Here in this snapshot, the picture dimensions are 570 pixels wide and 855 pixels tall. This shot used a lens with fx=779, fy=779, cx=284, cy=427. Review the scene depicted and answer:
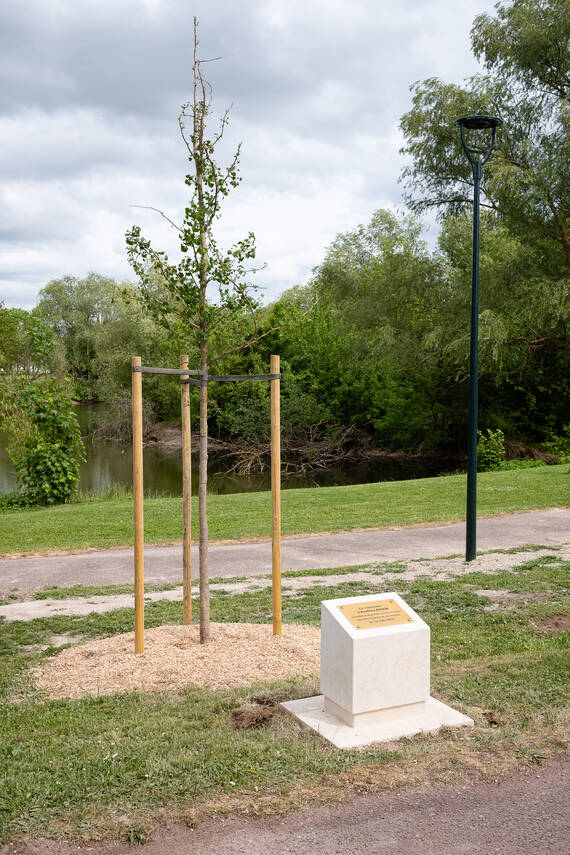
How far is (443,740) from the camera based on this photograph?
4.44 meters

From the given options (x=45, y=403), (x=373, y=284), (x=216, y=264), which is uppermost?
(x=373, y=284)

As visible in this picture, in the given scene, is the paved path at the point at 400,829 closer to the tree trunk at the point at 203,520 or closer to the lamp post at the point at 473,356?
the tree trunk at the point at 203,520

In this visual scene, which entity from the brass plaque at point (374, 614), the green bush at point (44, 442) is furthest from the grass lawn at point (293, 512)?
the brass plaque at point (374, 614)

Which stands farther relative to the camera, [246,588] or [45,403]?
[45,403]

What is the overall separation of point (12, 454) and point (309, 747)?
16.5m

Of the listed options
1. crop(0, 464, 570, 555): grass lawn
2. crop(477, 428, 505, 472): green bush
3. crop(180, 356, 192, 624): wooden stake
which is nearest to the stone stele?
crop(180, 356, 192, 624): wooden stake

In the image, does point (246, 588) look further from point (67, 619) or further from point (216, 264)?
point (216, 264)

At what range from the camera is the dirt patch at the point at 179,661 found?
5742 millimetres

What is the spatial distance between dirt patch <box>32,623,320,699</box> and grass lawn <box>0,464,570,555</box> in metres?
6.26

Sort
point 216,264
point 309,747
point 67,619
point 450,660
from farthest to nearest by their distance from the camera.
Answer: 1. point 67,619
2. point 216,264
3. point 450,660
4. point 309,747

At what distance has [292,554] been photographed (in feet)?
38.2

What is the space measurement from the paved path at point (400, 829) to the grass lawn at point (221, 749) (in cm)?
9

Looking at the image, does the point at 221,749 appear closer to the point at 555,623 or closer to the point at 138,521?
the point at 138,521

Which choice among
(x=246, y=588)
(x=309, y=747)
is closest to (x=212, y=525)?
(x=246, y=588)
